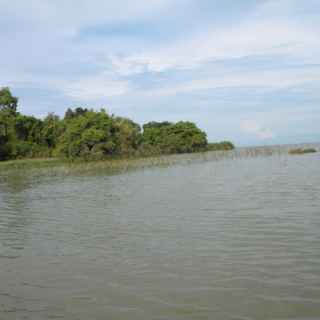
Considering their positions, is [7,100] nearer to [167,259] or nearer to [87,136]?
[87,136]

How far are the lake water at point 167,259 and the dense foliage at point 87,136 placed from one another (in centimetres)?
4580

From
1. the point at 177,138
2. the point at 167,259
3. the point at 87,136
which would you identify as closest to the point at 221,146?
the point at 177,138

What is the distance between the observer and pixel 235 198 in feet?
56.3

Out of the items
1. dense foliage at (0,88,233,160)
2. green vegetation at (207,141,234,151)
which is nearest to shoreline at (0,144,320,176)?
dense foliage at (0,88,233,160)

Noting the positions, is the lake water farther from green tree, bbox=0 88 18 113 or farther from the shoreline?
green tree, bbox=0 88 18 113

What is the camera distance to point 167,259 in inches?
357

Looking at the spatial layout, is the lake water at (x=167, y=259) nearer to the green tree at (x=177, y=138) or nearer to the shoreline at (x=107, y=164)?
the shoreline at (x=107, y=164)

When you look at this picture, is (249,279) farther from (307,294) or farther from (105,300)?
(105,300)

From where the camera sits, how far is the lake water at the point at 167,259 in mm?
6629

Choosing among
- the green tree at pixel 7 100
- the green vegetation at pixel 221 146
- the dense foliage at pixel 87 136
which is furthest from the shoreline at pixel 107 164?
the green vegetation at pixel 221 146

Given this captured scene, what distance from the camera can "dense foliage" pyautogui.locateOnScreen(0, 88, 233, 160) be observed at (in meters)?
62.7

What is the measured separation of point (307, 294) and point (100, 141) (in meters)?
→ 57.6

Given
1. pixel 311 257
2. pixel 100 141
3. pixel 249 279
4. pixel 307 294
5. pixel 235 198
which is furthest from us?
pixel 100 141

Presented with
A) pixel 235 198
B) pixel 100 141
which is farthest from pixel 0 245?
pixel 100 141
